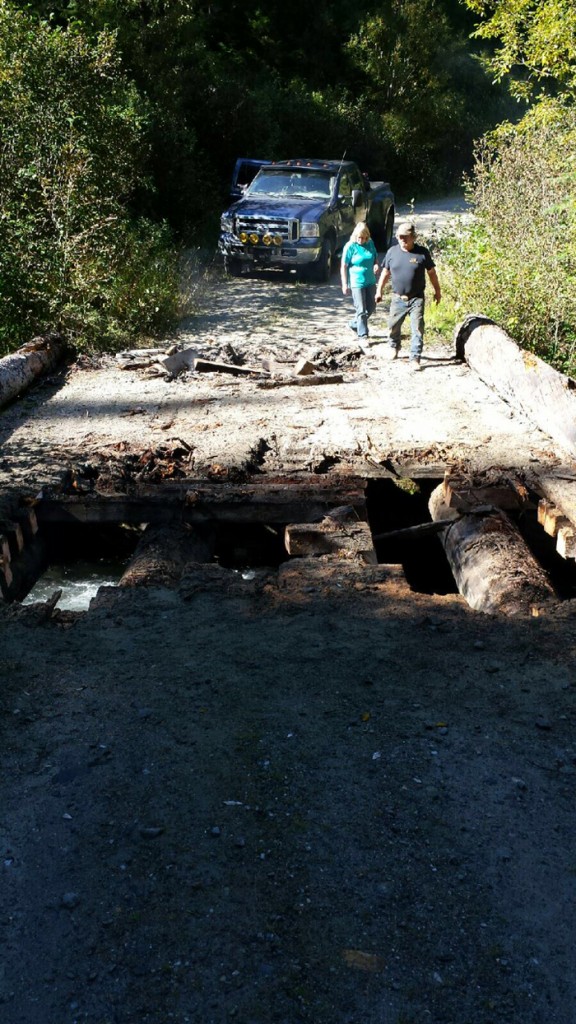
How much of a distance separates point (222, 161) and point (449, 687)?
79.1 feet

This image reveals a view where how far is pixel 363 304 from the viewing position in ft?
41.9

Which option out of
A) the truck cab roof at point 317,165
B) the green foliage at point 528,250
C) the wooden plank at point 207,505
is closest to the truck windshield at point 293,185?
the truck cab roof at point 317,165

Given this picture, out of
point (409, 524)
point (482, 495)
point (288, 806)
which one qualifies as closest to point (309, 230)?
point (409, 524)

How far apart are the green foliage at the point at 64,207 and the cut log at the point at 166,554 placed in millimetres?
6257

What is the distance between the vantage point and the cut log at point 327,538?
650 cm


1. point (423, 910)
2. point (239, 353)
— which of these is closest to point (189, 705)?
point (423, 910)

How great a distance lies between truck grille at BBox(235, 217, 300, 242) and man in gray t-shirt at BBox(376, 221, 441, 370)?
4.90m

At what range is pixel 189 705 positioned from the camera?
14.8 feet

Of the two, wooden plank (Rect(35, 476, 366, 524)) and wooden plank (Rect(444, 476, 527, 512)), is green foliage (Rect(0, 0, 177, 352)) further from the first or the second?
wooden plank (Rect(444, 476, 527, 512))

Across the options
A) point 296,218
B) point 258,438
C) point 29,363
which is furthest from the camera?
point 296,218

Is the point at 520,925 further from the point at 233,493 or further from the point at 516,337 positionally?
the point at 516,337

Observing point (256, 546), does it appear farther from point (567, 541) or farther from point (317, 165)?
point (317, 165)

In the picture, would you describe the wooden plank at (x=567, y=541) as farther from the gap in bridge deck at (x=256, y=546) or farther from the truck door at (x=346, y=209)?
the truck door at (x=346, y=209)

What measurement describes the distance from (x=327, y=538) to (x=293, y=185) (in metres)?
12.7
